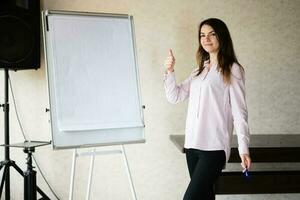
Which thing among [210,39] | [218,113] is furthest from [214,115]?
[210,39]

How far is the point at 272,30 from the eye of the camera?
2.69 meters

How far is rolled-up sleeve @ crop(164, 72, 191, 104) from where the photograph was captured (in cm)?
210

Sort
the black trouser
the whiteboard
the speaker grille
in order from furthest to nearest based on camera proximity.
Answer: the speaker grille
the whiteboard
the black trouser

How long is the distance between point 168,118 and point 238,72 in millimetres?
961

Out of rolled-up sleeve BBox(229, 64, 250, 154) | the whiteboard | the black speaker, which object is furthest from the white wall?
rolled-up sleeve BBox(229, 64, 250, 154)

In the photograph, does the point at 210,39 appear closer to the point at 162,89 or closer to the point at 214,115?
the point at 214,115

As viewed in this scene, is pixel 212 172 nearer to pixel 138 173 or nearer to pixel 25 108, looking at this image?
pixel 138 173

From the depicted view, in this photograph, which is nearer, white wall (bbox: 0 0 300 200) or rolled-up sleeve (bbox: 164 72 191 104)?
rolled-up sleeve (bbox: 164 72 191 104)

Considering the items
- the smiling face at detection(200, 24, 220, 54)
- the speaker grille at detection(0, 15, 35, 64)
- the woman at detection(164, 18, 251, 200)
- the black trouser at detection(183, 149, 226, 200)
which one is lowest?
the black trouser at detection(183, 149, 226, 200)

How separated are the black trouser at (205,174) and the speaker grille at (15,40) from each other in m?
1.37

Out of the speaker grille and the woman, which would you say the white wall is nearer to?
the speaker grille

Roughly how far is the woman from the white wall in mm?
732

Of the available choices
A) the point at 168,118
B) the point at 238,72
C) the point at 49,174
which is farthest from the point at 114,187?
the point at 238,72

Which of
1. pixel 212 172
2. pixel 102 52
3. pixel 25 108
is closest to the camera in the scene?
pixel 212 172
